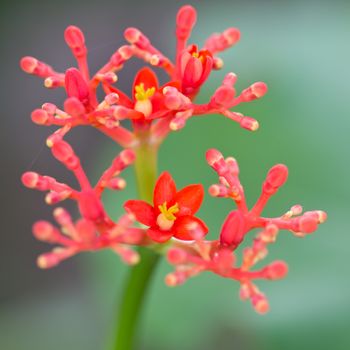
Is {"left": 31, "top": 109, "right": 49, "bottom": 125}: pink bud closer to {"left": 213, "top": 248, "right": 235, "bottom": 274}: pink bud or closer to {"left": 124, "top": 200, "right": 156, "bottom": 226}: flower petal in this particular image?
{"left": 124, "top": 200, "right": 156, "bottom": 226}: flower petal

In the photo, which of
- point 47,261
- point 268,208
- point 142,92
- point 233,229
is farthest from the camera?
point 268,208

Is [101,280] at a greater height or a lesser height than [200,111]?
lesser

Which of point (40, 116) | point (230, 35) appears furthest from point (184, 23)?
point (40, 116)

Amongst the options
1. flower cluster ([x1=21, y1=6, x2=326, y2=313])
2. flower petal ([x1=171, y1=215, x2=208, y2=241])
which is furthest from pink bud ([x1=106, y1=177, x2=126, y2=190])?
flower petal ([x1=171, y1=215, x2=208, y2=241])

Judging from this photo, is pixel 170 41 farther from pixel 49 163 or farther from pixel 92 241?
pixel 92 241

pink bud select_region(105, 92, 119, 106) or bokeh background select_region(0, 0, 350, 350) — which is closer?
pink bud select_region(105, 92, 119, 106)

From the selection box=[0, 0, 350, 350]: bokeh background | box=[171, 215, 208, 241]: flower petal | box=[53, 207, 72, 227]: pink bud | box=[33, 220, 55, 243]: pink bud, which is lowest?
box=[0, 0, 350, 350]: bokeh background

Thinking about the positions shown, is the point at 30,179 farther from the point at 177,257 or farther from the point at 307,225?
the point at 307,225

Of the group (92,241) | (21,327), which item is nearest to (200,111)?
(92,241)
